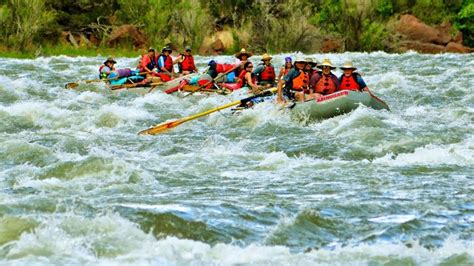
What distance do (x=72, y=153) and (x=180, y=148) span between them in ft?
5.39

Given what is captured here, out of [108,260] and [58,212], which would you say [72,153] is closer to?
[58,212]

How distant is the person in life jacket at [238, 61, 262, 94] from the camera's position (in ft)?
54.0

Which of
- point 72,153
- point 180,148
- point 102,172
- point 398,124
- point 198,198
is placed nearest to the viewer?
point 198,198

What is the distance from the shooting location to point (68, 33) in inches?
1414

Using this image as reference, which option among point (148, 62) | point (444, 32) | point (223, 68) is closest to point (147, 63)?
point (148, 62)

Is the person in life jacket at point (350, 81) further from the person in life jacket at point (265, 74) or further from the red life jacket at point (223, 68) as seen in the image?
the red life jacket at point (223, 68)

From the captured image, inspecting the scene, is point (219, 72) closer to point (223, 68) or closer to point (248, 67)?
point (223, 68)

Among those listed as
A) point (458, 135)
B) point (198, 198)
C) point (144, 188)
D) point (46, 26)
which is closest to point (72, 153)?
point (144, 188)

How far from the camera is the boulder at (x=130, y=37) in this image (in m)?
32.7

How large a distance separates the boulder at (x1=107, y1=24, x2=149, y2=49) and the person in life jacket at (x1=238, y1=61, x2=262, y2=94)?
1572 centimetres

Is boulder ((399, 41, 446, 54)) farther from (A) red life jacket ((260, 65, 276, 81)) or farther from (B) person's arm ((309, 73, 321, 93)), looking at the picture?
(B) person's arm ((309, 73, 321, 93))

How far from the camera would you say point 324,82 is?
1398cm

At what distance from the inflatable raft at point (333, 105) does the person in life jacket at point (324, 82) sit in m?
0.35

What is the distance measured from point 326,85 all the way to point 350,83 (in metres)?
0.39
